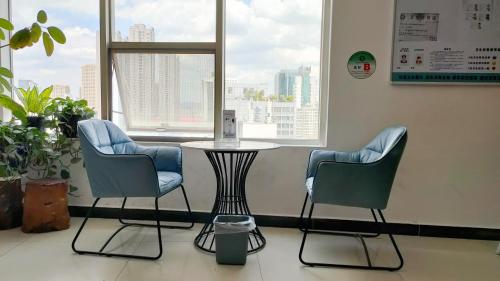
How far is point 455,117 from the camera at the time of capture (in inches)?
98.4

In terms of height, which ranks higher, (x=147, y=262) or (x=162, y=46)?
(x=162, y=46)

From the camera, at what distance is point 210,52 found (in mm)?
2771

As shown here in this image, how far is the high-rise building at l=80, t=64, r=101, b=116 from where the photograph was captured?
9.63ft

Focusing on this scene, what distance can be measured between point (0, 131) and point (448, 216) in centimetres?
345

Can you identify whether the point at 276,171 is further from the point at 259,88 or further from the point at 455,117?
the point at 455,117

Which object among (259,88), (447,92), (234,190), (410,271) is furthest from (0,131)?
(447,92)

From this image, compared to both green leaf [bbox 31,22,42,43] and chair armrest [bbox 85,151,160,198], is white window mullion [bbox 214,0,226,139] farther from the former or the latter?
green leaf [bbox 31,22,42,43]

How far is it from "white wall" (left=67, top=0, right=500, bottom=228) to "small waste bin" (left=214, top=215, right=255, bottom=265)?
103 cm

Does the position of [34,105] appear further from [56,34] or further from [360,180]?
[360,180]

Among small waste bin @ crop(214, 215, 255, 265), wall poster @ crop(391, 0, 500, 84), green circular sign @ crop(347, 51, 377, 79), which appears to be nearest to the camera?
small waste bin @ crop(214, 215, 255, 265)

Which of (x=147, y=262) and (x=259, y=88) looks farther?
(x=259, y=88)

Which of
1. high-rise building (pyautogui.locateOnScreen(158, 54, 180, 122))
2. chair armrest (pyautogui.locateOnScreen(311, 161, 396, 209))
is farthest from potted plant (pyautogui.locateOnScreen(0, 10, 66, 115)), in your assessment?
chair armrest (pyautogui.locateOnScreen(311, 161, 396, 209))

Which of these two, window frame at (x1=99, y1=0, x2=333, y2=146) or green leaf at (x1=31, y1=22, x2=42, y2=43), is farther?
window frame at (x1=99, y1=0, x2=333, y2=146)

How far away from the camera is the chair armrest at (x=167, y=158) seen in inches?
98.3
